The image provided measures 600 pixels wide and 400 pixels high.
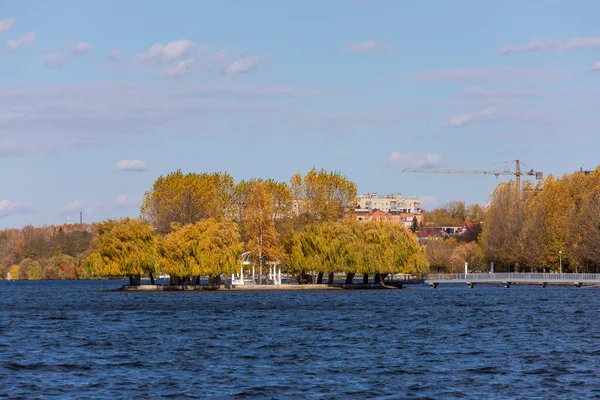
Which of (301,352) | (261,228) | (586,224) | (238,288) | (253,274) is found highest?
(586,224)

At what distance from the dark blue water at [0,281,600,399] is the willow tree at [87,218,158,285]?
2738 centimetres

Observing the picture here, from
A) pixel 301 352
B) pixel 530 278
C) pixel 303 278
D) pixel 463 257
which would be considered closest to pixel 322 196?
pixel 303 278

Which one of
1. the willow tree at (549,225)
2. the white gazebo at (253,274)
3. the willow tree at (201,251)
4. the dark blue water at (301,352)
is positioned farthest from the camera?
the willow tree at (549,225)

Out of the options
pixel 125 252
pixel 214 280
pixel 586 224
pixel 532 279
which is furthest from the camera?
pixel 532 279

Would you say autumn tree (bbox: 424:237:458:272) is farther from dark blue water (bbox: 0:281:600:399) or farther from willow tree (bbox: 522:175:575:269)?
dark blue water (bbox: 0:281:600:399)

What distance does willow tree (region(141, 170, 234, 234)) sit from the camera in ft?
407

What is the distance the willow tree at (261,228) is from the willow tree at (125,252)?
10.5 meters

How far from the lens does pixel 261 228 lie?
11012 cm

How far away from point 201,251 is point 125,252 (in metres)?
9.11

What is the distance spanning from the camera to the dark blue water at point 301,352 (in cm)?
3281

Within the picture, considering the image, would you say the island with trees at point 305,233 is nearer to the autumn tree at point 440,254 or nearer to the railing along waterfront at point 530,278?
the railing along waterfront at point 530,278

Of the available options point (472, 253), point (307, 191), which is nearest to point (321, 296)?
point (307, 191)

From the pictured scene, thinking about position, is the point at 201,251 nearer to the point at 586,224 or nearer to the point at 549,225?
the point at 586,224

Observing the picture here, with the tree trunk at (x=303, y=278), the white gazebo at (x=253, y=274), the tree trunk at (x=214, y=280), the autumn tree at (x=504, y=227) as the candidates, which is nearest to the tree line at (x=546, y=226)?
the autumn tree at (x=504, y=227)
